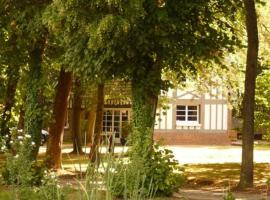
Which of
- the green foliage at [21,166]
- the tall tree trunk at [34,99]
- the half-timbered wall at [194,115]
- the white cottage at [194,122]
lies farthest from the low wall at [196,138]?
the green foliage at [21,166]

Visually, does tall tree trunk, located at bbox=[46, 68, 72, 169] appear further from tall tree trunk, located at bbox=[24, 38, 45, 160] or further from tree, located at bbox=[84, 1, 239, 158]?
tree, located at bbox=[84, 1, 239, 158]

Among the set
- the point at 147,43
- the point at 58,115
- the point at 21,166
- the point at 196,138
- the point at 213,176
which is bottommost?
the point at 213,176

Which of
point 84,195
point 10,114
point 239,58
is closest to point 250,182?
point 239,58

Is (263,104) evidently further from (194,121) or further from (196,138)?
(196,138)

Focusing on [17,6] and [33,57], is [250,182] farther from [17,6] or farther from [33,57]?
[17,6]

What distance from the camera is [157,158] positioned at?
13.7 meters

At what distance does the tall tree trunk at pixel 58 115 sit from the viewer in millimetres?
21609

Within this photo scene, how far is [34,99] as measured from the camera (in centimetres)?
1641

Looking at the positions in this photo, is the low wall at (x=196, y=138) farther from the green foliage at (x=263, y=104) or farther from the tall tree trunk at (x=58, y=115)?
the tall tree trunk at (x=58, y=115)

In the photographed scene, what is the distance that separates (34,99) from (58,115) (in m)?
5.39

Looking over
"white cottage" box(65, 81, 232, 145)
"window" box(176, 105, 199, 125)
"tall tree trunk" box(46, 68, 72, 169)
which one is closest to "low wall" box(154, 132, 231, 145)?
"white cottage" box(65, 81, 232, 145)

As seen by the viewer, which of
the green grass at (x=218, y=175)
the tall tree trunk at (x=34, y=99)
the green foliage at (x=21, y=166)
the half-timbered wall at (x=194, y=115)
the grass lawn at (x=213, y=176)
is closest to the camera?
the green foliage at (x=21, y=166)

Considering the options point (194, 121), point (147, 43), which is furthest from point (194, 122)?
point (147, 43)

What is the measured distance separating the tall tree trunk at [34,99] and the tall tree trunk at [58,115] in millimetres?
4818
